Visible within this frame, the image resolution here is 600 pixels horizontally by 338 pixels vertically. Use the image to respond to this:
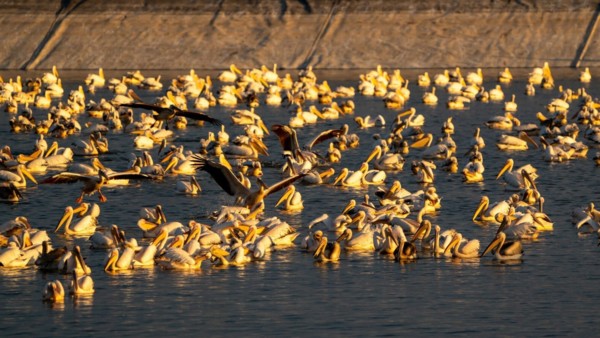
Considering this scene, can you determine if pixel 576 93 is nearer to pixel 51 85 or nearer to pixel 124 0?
pixel 51 85

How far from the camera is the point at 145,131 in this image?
43.8 meters

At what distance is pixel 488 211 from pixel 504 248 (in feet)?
12.2

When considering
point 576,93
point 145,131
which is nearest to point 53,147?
point 145,131

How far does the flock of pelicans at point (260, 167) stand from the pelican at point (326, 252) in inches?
0.9

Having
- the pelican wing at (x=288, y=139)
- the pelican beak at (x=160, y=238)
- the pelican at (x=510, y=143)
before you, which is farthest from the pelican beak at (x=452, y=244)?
the pelican at (x=510, y=143)

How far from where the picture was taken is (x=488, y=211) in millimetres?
27375

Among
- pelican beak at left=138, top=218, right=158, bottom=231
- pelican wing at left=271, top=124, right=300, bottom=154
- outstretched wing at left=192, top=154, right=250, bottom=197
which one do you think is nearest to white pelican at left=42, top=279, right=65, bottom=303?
pelican beak at left=138, top=218, right=158, bottom=231

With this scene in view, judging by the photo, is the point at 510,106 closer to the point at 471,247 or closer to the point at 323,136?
the point at 323,136

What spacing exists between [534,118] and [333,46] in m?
19.4

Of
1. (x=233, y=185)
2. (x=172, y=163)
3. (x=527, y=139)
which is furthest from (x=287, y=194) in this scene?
(x=527, y=139)

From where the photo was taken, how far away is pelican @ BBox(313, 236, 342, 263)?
77.5 feet

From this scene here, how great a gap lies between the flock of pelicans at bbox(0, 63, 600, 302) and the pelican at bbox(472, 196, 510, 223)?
1.4 inches

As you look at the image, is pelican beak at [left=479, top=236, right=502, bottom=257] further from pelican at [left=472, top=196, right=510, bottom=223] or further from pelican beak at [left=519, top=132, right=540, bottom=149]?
pelican beak at [left=519, top=132, right=540, bottom=149]

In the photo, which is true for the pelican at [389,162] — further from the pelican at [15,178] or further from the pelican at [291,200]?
the pelican at [15,178]
